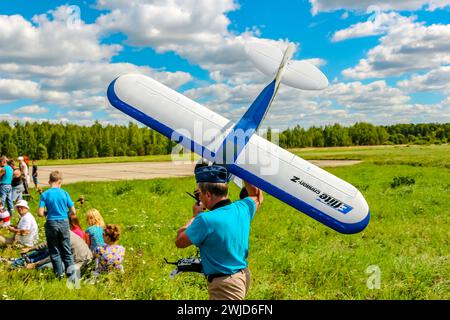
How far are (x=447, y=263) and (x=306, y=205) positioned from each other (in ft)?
17.7

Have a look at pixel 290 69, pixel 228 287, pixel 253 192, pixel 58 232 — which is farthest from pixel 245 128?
pixel 58 232

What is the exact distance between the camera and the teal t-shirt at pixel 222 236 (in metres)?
3.73

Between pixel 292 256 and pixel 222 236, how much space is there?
529 cm

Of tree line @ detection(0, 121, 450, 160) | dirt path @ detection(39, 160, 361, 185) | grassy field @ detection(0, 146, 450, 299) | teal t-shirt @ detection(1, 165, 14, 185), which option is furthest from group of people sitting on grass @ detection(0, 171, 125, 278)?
tree line @ detection(0, 121, 450, 160)

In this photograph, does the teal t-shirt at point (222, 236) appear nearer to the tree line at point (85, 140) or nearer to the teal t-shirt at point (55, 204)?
the teal t-shirt at point (55, 204)

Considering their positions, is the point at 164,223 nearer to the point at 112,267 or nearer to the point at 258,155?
the point at 112,267

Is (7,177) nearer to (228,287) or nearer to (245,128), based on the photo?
(245,128)

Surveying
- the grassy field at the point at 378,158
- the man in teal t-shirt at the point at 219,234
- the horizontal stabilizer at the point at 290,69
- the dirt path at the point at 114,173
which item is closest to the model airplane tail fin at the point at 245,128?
the horizontal stabilizer at the point at 290,69

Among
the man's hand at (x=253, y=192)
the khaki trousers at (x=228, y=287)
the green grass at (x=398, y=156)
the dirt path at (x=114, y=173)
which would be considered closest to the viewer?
the khaki trousers at (x=228, y=287)

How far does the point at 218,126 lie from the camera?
15.4ft

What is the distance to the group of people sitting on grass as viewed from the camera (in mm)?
6836

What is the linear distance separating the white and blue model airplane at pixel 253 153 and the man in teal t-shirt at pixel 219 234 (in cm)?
69

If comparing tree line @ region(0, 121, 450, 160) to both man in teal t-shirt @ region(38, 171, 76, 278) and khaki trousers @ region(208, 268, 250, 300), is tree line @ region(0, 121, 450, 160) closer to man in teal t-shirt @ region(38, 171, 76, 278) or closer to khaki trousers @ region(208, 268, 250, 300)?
man in teal t-shirt @ region(38, 171, 76, 278)
